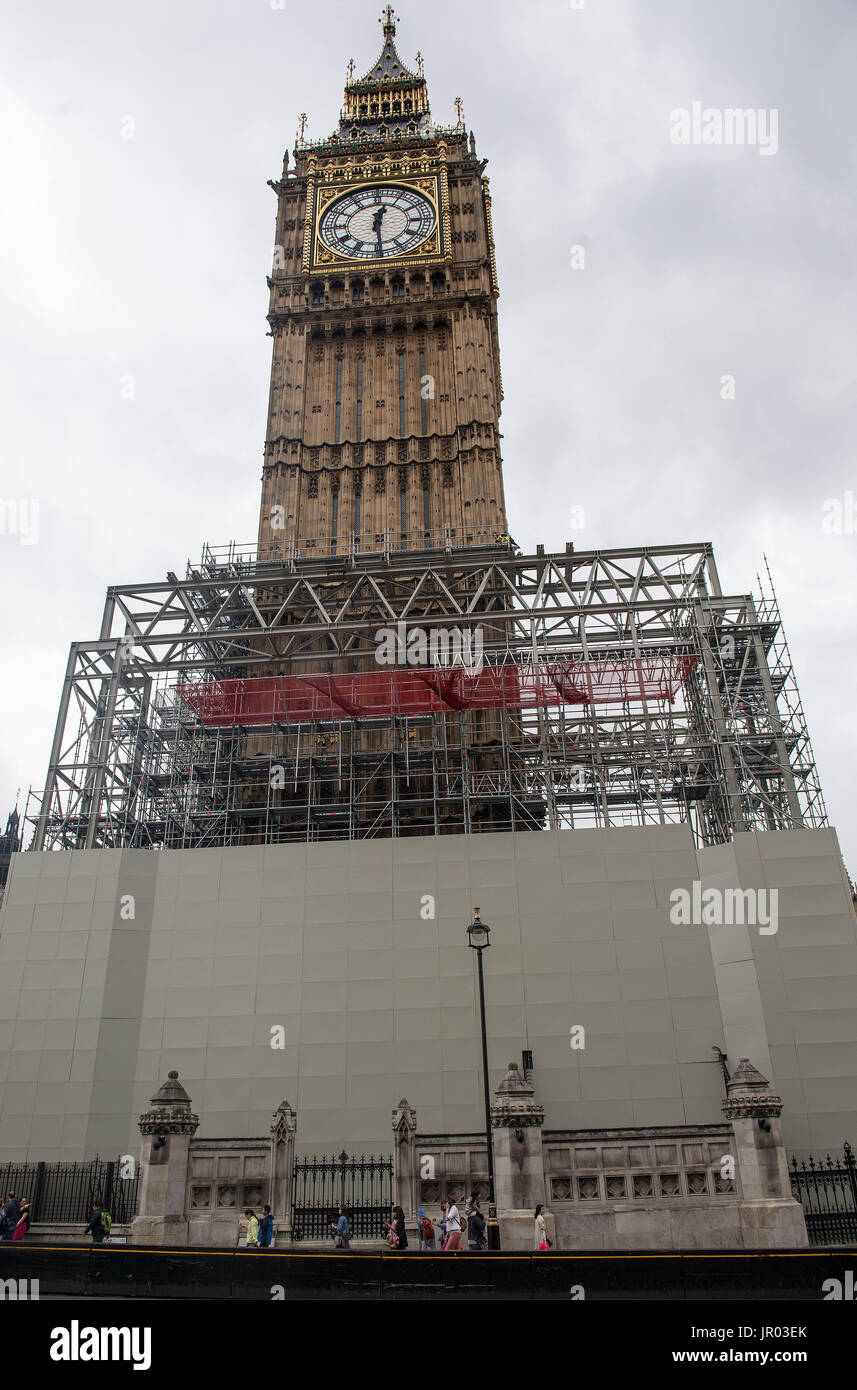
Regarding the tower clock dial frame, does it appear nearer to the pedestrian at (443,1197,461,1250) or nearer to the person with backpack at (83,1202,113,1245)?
the person with backpack at (83,1202,113,1245)

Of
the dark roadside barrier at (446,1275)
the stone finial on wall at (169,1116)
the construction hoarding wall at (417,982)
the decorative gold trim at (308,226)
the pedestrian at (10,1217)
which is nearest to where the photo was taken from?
the dark roadside barrier at (446,1275)

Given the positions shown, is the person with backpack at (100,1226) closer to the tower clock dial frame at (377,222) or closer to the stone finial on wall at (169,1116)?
the stone finial on wall at (169,1116)

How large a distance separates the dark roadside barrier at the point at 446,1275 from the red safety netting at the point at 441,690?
65.9 feet

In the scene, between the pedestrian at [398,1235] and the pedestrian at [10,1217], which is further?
the pedestrian at [10,1217]

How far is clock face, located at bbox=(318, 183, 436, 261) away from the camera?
52250 mm

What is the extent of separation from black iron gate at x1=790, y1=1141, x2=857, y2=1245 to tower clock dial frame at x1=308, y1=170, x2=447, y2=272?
47035 millimetres

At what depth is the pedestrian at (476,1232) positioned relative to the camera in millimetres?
14477

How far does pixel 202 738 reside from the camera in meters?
34.2

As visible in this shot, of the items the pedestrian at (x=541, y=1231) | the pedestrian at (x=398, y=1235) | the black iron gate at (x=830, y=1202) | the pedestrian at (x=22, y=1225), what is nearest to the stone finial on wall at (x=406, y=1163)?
the pedestrian at (x=398, y=1235)

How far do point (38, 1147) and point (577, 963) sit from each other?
15250 millimetres

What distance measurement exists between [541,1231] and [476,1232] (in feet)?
3.58

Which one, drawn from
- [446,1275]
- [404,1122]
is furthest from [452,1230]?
[404,1122]
